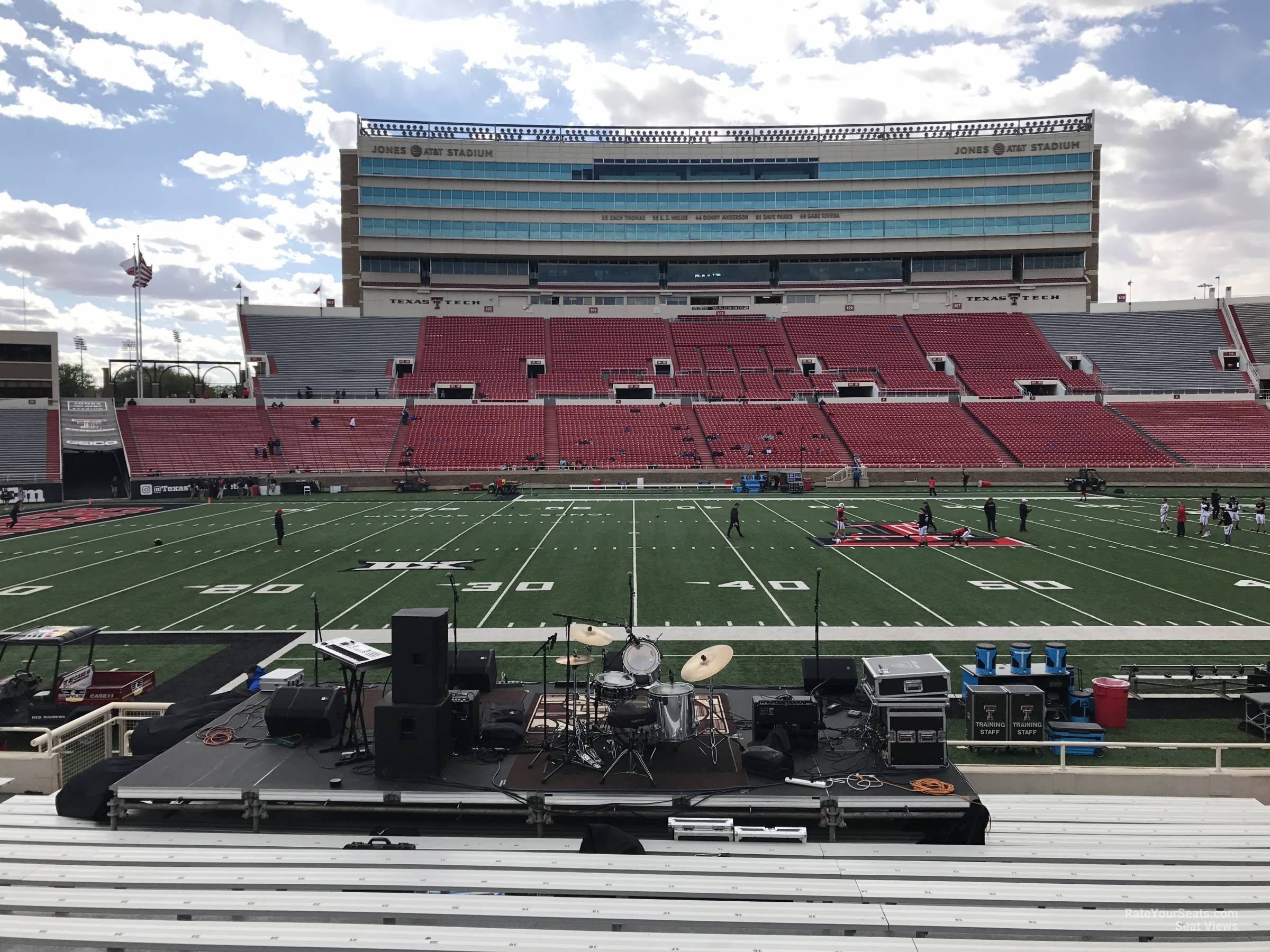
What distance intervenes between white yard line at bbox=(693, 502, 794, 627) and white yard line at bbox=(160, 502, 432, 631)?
1266 centimetres

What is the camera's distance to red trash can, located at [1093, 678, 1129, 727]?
10.3 metres

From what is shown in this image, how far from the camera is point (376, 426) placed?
52.1m

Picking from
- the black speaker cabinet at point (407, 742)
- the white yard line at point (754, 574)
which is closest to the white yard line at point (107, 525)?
the white yard line at point (754, 574)

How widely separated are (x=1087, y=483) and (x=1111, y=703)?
35019mm

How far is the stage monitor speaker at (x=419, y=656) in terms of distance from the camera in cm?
754

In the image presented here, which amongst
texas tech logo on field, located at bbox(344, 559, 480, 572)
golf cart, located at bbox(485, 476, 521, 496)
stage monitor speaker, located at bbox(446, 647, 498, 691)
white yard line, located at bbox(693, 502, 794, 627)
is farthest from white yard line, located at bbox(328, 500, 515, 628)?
golf cart, located at bbox(485, 476, 521, 496)

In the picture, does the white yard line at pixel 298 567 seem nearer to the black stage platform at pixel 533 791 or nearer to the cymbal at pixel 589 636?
the black stage platform at pixel 533 791

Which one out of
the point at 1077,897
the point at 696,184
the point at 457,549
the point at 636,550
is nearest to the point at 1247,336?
the point at 696,184

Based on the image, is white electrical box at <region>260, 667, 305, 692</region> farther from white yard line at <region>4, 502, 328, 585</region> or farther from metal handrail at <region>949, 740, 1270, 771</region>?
white yard line at <region>4, 502, 328, 585</region>

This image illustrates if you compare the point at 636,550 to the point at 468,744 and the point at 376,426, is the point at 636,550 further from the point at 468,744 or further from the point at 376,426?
the point at 376,426

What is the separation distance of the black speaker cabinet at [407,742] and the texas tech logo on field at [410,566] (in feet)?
44.2

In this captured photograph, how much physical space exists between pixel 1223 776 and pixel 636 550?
1705 centimetres

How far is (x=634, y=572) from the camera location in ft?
68.3

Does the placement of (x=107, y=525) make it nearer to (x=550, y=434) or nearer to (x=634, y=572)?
(x=634, y=572)
